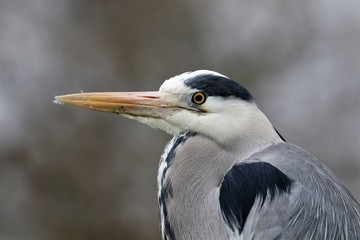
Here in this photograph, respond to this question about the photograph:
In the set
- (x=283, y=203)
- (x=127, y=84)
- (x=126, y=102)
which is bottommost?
(x=127, y=84)

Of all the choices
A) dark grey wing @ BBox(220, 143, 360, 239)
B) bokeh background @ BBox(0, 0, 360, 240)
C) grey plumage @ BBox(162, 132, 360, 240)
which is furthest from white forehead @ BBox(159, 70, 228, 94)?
bokeh background @ BBox(0, 0, 360, 240)

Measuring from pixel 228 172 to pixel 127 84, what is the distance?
6.21 metres

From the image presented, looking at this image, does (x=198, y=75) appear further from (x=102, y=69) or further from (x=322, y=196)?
(x=102, y=69)

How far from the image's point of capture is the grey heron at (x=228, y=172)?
2549mm

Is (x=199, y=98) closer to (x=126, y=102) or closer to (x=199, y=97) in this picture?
(x=199, y=97)

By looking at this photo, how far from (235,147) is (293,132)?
5.52 m

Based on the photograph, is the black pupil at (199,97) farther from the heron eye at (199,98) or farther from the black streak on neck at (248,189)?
the black streak on neck at (248,189)

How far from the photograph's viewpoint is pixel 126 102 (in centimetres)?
281

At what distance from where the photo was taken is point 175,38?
912 cm

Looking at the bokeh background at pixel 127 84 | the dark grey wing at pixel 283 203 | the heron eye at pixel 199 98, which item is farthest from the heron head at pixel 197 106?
the bokeh background at pixel 127 84

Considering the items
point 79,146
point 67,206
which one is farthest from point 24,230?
point 79,146

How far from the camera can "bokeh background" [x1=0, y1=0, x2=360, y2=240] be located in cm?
795

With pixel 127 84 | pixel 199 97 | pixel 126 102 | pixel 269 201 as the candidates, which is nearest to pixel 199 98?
pixel 199 97

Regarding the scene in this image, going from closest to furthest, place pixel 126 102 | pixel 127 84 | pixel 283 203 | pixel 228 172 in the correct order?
pixel 283 203 < pixel 228 172 < pixel 126 102 < pixel 127 84
